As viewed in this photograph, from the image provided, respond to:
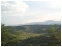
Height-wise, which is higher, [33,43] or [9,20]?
[9,20]

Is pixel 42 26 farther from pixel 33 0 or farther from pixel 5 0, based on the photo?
pixel 5 0

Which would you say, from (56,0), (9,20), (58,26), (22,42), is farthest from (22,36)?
(56,0)

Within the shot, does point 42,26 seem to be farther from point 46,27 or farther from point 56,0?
point 56,0

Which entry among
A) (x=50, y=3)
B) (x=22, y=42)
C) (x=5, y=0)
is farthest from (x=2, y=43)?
(x=50, y=3)

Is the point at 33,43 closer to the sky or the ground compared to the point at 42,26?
closer to the ground

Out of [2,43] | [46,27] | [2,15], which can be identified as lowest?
[2,43]

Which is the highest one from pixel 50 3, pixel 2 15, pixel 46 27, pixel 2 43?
pixel 50 3
